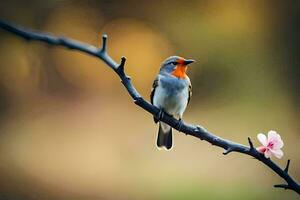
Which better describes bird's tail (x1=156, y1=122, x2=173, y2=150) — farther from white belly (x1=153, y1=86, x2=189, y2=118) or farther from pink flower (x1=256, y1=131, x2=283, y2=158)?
pink flower (x1=256, y1=131, x2=283, y2=158)

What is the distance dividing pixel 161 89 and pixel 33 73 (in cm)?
337

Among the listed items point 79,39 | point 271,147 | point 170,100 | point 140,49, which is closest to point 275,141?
point 271,147

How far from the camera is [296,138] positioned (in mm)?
4355

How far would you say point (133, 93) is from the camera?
0.62m

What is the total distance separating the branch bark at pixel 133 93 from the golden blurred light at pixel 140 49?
12.0 ft

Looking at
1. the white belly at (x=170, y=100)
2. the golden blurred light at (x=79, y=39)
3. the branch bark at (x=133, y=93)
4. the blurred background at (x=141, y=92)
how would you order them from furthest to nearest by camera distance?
the golden blurred light at (x=79, y=39), the blurred background at (x=141, y=92), the white belly at (x=170, y=100), the branch bark at (x=133, y=93)

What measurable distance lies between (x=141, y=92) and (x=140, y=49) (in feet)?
1.08

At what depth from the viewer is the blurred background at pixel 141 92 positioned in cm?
393

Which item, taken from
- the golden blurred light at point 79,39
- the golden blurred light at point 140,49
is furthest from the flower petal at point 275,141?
the golden blurred light at point 79,39

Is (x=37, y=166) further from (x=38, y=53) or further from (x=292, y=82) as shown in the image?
(x=292, y=82)

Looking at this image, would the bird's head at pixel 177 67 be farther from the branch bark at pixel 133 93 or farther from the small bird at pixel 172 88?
the branch bark at pixel 133 93

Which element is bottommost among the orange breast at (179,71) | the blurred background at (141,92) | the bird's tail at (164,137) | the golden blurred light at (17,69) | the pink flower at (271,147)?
the pink flower at (271,147)

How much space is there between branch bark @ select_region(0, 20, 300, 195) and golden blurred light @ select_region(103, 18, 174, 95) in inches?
144

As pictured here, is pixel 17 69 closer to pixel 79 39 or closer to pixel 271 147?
pixel 79 39
